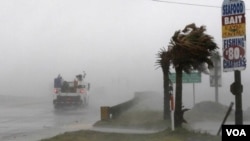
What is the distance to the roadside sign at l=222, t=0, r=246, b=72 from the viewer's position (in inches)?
504

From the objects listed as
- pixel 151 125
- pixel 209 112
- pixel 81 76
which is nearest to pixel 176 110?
pixel 151 125

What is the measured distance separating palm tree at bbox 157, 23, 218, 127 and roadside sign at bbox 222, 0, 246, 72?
6.60m

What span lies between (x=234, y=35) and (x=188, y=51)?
285 inches

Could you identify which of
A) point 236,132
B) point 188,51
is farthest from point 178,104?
point 236,132

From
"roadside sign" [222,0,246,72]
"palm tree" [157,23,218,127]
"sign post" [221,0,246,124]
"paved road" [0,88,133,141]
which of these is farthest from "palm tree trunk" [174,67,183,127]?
"roadside sign" [222,0,246,72]

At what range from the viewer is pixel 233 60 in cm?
1281

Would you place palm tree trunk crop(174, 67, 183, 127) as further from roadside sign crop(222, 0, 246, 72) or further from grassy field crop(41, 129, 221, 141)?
roadside sign crop(222, 0, 246, 72)

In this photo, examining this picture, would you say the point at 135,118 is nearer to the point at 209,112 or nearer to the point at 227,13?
the point at 209,112

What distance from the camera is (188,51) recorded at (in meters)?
20.2

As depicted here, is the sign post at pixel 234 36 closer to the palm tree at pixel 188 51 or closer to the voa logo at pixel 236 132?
the voa logo at pixel 236 132

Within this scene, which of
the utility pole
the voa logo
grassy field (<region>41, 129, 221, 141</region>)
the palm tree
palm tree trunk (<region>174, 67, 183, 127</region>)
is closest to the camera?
the voa logo

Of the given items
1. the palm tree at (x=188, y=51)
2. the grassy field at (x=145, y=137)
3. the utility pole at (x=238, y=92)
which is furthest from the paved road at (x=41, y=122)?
the utility pole at (x=238, y=92)

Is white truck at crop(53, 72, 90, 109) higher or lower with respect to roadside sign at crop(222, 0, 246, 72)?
lower

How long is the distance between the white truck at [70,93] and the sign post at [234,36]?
1498 inches
